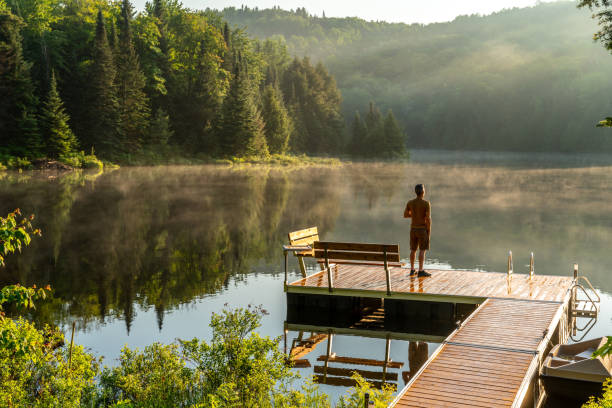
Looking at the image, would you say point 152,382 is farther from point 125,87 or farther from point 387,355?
point 125,87

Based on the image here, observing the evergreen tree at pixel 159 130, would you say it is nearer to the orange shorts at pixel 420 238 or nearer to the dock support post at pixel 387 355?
the orange shorts at pixel 420 238

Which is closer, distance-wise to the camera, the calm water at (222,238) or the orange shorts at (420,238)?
the calm water at (222,238)

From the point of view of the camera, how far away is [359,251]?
44.0 ft

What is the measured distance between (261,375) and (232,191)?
38064 mm

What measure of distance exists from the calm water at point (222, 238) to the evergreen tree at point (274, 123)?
110 feet

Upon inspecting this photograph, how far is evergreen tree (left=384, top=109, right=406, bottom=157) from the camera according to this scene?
110250mm

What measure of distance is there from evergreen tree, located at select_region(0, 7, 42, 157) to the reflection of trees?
909 cm

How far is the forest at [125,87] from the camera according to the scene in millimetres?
58500

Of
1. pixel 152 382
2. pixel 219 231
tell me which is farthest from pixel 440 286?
pixel 219 231

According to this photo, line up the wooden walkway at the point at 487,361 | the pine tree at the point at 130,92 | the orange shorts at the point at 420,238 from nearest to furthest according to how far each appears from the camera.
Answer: the wooden walkway at the point at 487,361
the orange shorts at the point at 420,238
the pine tree at the point at 130,92

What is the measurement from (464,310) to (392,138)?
99.5 m

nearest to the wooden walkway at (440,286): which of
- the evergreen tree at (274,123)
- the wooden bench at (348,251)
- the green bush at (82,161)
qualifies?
the wooden bench at (348,251)

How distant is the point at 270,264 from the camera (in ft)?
65.0

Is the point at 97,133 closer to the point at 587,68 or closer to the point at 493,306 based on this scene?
the point at 493,306
